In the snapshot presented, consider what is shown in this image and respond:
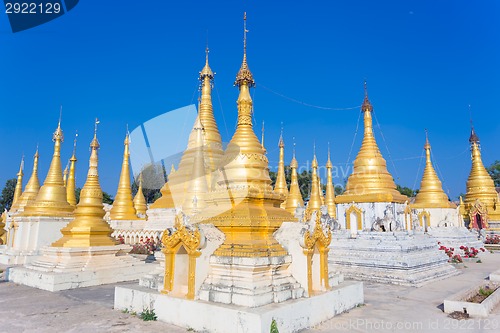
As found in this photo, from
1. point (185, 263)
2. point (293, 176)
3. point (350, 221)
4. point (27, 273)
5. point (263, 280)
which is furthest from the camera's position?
point (293, 176)

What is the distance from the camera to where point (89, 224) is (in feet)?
48.9

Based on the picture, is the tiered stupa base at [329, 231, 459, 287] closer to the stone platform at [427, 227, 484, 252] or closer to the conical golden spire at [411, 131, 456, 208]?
the stone platform at [427, 227, 484, 252]

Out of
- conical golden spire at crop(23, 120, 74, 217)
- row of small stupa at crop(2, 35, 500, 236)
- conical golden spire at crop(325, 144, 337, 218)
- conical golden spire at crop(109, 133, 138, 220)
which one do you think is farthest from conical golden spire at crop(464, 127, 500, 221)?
conical golden spire at crop(23, 120, 74, 217)

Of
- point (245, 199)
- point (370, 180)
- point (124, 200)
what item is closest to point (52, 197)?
point (124, 200)

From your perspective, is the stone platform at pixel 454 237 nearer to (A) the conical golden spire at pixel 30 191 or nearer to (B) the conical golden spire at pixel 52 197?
(B) the conical golden spire at pixel 52 197

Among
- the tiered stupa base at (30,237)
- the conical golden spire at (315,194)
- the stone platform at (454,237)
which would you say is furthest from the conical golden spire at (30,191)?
the stone platform at (454,237)

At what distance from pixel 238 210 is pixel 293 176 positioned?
2373 cm

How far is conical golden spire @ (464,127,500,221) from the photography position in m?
34.9

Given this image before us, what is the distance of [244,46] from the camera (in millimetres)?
11445

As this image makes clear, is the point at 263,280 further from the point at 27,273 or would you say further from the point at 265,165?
the point at 27,273

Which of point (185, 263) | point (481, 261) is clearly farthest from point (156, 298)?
point (481, 261)

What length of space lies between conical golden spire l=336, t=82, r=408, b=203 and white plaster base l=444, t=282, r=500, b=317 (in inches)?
364

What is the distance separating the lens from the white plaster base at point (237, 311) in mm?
6656

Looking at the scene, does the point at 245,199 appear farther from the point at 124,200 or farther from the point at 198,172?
the point at 124,200
